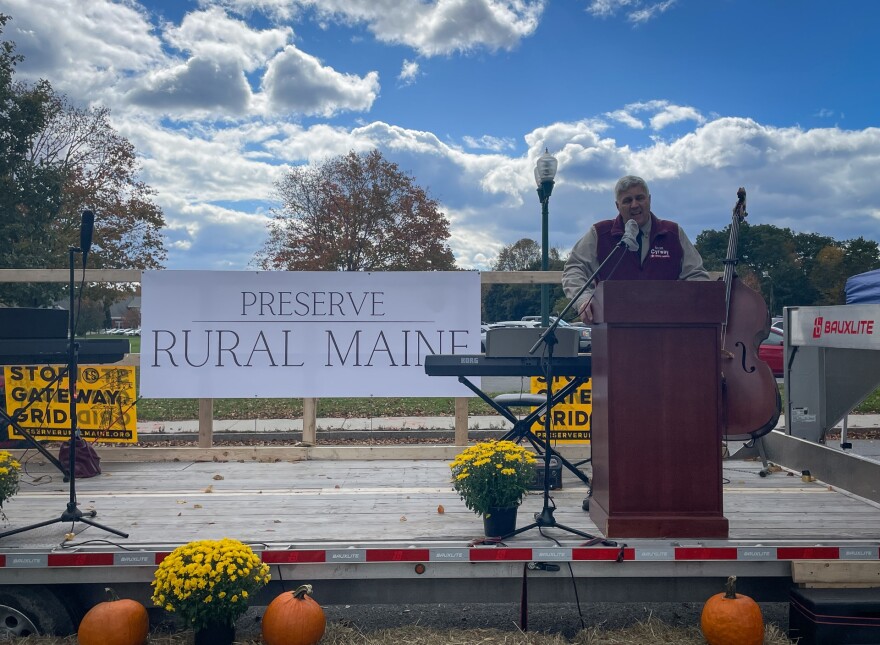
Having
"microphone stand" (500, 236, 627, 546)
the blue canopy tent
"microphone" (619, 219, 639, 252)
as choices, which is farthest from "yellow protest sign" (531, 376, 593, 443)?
the blue canopy tent

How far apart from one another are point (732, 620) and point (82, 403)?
17.0ft

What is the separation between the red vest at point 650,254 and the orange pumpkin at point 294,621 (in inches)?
96.8

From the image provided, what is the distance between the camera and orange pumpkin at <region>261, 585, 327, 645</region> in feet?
10.3

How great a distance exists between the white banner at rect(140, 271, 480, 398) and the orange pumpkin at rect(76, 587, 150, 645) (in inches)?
119

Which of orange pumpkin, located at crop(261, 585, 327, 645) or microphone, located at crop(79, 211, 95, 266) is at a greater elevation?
microphone, located at crop(79, 211, 95, 266)

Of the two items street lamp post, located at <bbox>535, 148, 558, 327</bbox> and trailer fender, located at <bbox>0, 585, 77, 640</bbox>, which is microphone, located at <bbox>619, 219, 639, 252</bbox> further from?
street lamp post, located at <bbox>535, 148, 558, 327</bbox>

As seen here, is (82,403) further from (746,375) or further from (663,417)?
(746,375)

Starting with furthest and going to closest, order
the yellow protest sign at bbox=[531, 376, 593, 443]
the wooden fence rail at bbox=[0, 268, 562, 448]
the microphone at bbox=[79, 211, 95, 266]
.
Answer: the yellow protest sign at bbox=[531, 376, 593, 443], the wooden fence rail at bbox=[0, 268, 562, 448], the microphone at bbox=[79, 211, 95, 266]

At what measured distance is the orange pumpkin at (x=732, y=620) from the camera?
3148 mm

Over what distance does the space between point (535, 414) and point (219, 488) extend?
2.11 m

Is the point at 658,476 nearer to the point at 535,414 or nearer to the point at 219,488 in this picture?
the point at 535,414

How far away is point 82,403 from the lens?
609 centimetres

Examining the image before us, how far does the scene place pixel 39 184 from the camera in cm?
2273

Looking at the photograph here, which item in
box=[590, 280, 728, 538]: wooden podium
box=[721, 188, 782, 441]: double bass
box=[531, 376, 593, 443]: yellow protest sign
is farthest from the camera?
box=[531, 376, 593, 443]: yellow protest sign
